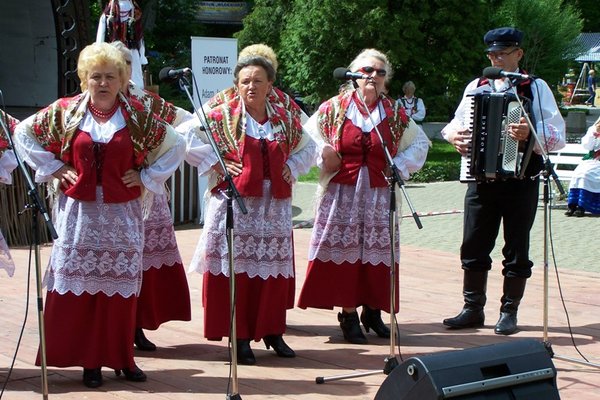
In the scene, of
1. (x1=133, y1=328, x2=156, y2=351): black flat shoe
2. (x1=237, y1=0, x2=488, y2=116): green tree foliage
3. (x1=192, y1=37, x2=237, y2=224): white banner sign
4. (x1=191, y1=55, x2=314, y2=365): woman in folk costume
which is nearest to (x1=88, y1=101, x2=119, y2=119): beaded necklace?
(x1=191, y1=55, x2=314, y2=365): woman in folk costume

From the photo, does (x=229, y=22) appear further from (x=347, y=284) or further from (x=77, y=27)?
(x=347, y=284)

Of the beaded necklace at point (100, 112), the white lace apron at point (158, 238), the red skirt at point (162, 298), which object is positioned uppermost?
the beaded necklace at point (100, 112)

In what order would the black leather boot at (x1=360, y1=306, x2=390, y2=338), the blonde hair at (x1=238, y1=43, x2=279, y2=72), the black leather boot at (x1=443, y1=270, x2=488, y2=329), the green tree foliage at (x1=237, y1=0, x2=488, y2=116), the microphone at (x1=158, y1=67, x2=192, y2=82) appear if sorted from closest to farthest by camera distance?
the microphone at (x1=158, y1=67, x2=192, y2=82)
the blonde hair at (x1=238, y1=43, x2=279, y2=72)
the black leather boot at (x1=360, y1=306, x2=390, y2=338)
the black leather boot at (x1=443, y1=270, x2=488, y2=329)
the green tree foliage at (x1=237, y1=0, x2=488, y2=116)

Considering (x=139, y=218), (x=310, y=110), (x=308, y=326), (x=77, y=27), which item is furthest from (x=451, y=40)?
(x=139, y=218)

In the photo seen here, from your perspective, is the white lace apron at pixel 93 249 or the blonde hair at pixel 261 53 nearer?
the white lace apron at pixel 93 249

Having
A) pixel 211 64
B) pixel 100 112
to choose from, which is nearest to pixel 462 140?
pixel 100 112

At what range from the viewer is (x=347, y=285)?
676cm

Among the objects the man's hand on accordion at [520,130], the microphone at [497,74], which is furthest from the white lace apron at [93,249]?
the man's hand on accordion at [520,130]

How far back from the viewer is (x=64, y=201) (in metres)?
5.58

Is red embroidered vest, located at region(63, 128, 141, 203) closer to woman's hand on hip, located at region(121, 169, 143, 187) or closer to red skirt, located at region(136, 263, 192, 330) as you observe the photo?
woman's hand on hip, located at region(121, 169, 143, 187)

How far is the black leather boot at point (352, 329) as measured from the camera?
6805 millimetres

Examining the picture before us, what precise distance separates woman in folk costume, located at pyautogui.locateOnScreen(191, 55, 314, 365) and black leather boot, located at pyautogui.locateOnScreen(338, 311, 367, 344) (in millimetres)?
704

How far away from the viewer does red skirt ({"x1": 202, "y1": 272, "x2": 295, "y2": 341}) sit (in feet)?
20.2

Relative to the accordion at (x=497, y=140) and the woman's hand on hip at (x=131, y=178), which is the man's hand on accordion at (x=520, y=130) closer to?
the accordion at (x=497, y=140)
